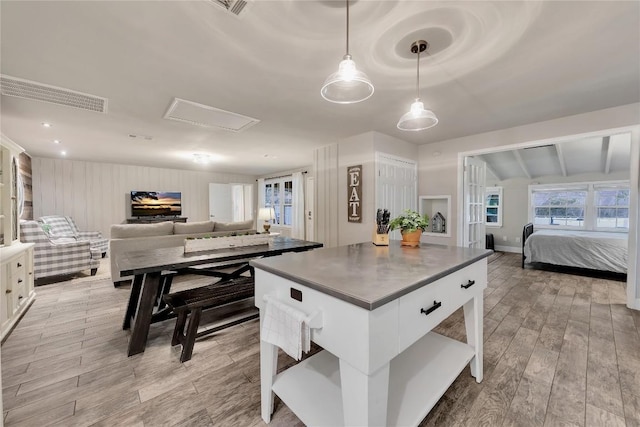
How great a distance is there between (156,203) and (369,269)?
727cm

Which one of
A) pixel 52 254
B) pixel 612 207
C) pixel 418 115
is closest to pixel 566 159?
pixel 612 207

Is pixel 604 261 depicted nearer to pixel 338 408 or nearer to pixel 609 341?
pixel 609 341

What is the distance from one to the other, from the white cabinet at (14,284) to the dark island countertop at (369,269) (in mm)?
2576

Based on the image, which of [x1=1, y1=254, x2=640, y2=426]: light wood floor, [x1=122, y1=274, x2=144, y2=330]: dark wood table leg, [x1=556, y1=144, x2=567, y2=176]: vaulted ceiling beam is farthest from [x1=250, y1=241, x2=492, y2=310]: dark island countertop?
[x1=556, y1=144, x2=567, y2=176]: vaulted ceiling beam

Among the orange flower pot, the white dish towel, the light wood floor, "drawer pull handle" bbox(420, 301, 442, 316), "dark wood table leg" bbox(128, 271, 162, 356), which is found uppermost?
the orange flower pot

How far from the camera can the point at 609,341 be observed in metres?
2.13

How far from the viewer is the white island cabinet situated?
90 cm

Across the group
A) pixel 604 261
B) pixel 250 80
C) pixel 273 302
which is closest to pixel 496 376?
pixel 273 302

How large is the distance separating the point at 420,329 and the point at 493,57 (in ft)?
6.69

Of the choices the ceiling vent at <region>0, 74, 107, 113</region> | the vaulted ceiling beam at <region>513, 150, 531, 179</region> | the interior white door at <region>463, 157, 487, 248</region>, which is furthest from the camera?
the vaulted ceiling beam at <region>513, 150, 531, 179</region>

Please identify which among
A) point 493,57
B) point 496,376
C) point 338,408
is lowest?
point 496,376

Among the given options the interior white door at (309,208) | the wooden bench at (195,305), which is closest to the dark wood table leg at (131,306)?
the wooden bench at (195,305)

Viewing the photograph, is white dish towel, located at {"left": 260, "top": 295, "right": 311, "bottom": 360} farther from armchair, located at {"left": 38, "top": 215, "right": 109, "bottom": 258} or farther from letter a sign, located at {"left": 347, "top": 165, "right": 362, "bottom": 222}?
armchair, located at {"left": 38, "top": 215, "right": 109, "bottom": 258}

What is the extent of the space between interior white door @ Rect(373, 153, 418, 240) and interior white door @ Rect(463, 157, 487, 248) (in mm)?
786
